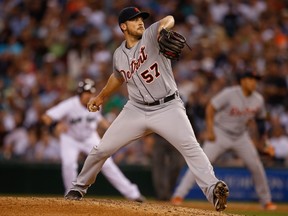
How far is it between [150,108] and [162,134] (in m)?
0.31

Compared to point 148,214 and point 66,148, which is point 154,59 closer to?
point 148,214

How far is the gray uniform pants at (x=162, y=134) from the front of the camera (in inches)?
332

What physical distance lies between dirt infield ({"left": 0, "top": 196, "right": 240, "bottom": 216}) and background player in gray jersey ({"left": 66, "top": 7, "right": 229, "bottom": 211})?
46 cm

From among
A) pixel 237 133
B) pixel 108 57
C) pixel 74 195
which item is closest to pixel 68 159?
pixel 237 133

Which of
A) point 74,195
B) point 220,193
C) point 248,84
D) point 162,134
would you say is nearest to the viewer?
point 220,193

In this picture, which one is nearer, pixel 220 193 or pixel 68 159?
pixel 220 193

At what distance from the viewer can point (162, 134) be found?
28.2ft

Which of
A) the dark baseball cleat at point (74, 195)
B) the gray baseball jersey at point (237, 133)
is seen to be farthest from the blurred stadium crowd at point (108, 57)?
the dark baseball cleat at point (74, 195)

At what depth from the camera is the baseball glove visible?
8031mm

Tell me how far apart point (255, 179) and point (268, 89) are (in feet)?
12.5

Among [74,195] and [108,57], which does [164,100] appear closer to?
[74,195]

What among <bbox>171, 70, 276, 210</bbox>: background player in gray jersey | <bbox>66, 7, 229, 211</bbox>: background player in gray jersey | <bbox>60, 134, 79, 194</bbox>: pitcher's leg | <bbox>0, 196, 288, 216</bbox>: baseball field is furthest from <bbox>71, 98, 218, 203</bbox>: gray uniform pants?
<bbox>171, 70, 276, 210</bbox>: background player in gray jersey

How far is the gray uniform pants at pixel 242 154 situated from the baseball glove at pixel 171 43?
5.10 meters

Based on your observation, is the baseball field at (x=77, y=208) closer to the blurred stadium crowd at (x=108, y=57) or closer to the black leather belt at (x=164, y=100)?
the black leather belt at (x=164, y=100)
